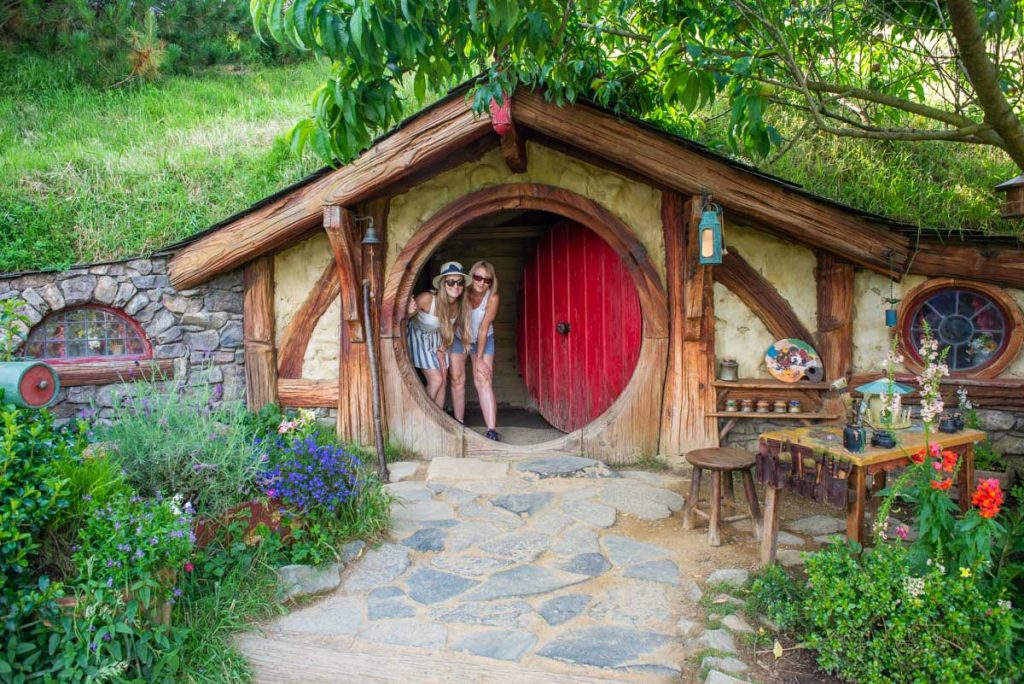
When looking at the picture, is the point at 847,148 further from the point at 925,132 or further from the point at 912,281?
the point at 925,132

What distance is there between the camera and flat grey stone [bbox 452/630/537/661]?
9.85 ft

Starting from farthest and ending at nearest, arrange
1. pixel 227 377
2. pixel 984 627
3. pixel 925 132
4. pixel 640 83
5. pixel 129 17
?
1. pixel 129 17
2. pixel 227 377
3. pixel 640 83
4. pixel 925 132
5. pixel 984 627

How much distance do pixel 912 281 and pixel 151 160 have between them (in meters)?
6.94

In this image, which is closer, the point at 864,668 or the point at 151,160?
the point at 864,668

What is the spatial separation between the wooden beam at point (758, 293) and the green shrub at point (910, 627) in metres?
2.68

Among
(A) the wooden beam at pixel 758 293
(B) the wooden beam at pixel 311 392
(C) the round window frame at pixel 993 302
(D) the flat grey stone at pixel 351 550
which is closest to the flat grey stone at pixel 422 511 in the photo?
(D) the flat grey stone at pixel 351 550

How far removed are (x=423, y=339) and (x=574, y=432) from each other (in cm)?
175

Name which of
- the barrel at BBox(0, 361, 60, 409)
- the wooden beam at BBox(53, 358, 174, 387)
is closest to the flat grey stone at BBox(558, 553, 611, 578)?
the barrel at BBox(0, 361, 60, 409)

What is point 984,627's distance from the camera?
2.63 meters

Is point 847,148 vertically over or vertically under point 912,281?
over

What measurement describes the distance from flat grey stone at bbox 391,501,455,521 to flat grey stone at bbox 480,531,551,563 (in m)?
0.49

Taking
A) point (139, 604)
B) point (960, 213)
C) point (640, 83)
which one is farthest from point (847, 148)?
point (139, 604)

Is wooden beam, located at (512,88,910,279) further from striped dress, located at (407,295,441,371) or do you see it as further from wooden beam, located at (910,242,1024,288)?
striped dress, located at (407,295,441,371)


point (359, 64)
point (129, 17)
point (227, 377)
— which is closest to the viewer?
point (359, 64)
